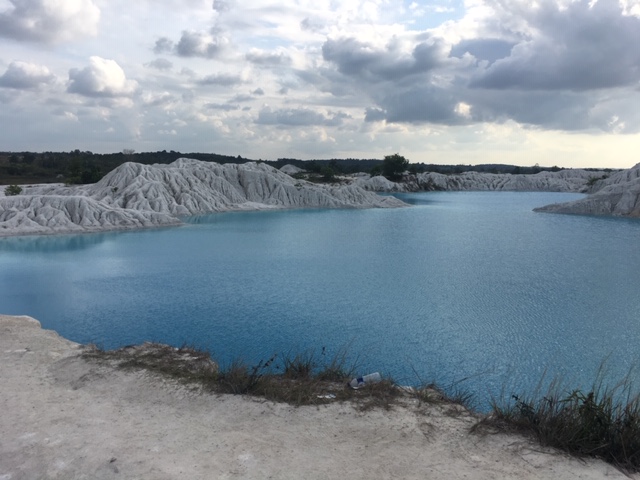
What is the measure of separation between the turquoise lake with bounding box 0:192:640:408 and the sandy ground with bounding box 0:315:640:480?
13.7ft

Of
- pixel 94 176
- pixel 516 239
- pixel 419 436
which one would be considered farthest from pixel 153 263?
pixel 94 176

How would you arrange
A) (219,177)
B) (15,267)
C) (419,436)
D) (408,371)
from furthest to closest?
(219,177), (15,267), (408,371), (419,436)

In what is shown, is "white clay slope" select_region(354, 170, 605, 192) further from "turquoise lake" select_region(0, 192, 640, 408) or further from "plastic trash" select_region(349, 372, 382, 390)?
"plastic trash" select_region(349, 372, 382, 390)

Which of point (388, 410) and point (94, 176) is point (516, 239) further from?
point (94, 176)

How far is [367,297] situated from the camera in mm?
21344

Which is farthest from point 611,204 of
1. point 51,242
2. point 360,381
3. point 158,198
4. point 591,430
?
point 591,430

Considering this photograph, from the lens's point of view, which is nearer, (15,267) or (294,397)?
(294,397)

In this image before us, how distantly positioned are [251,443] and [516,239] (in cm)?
3626

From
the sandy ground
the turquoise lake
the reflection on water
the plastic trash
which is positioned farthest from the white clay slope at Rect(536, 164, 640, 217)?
the sandy ground

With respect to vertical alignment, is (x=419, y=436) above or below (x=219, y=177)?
below

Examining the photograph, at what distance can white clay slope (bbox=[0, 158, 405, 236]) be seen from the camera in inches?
1721

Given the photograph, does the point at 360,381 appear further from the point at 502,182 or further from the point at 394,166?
the point at 502,182

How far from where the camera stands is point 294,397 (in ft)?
30.9

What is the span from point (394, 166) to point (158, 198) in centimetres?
7246
